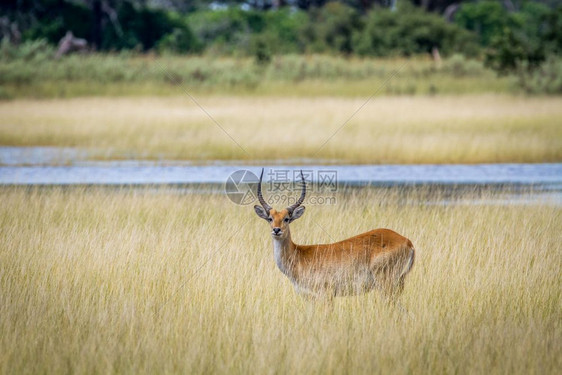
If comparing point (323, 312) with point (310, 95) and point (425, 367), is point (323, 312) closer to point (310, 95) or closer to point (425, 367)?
point (425, 367)

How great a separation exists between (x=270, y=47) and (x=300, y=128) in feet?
40.6

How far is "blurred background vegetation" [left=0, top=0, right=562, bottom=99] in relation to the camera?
82.5ft

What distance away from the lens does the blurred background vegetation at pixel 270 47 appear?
2516 centimetres

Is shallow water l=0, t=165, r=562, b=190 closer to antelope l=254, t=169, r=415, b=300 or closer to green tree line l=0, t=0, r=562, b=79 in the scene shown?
antelope l=254, t=169, r=415, b=300

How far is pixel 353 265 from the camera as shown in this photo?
6098mm

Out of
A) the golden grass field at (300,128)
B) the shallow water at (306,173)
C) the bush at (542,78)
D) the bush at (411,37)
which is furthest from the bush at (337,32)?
the shallow water at (306,173)

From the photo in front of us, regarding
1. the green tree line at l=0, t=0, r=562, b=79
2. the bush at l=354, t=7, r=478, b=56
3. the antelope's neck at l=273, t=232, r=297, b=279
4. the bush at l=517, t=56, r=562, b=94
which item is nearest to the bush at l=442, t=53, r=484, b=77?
the green tree line at l=0, t=0, r=562, b=79

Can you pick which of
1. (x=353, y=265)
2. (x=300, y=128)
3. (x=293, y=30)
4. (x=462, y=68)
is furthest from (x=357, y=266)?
(x=293, y=30)

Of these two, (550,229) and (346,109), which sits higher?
(550,229)

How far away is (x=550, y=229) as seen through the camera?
30.6 ft

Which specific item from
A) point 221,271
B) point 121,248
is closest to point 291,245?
point 221,271

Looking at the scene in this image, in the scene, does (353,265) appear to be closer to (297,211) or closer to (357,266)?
(357,266)

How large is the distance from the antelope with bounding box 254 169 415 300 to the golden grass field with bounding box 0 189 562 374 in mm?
161

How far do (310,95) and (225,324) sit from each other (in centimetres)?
1872
